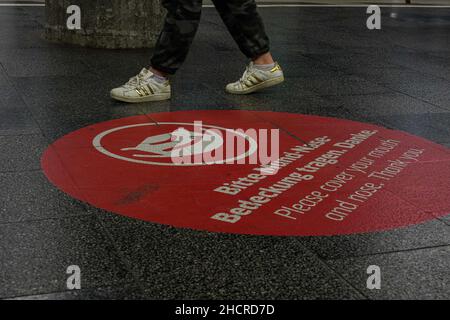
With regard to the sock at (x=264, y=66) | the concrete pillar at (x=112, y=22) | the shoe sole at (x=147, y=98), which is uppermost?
the concrete pillar at (x=112, y=22)

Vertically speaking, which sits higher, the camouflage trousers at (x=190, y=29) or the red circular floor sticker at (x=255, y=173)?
the camouflage trousers at (x=190, y=29)

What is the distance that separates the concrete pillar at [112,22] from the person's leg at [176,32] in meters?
2.27

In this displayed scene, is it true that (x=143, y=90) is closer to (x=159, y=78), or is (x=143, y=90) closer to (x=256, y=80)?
(x=159, y=78)

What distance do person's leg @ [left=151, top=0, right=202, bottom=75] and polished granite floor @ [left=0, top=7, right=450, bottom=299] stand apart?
298 mm

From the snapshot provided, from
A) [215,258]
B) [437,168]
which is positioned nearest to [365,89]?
[437,168]

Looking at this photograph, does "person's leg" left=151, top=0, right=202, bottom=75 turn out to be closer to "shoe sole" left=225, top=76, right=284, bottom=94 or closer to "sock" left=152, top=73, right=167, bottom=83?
"sock" left=152, top=73, right=167, bottom=83

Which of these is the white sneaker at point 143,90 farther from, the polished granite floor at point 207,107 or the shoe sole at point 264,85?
the shoe sole at point 264,85

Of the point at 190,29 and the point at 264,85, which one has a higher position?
the point at 190,29

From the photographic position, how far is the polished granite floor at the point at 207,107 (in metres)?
2.67

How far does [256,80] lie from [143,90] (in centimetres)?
86

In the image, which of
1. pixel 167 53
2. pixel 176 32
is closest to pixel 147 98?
pixel 167 53

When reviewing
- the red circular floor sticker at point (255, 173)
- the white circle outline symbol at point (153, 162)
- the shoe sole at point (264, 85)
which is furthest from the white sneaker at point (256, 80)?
the white circle outline symbol at point (153, 162)

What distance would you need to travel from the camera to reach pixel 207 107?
5.26m

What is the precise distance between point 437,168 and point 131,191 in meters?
1.59
